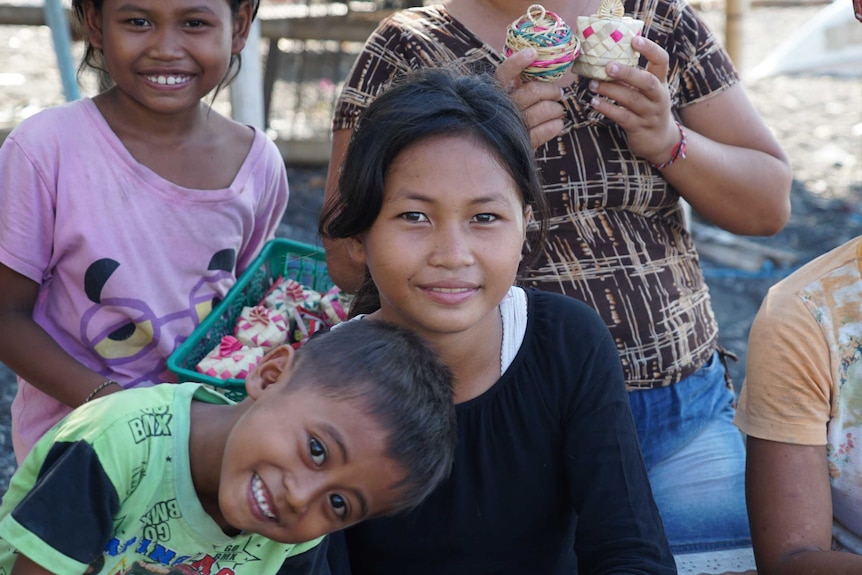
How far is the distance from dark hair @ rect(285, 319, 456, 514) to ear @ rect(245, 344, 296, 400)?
2cm

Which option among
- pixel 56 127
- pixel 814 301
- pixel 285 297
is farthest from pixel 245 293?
pixel 814 301

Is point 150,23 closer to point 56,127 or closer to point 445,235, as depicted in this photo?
point 56,127

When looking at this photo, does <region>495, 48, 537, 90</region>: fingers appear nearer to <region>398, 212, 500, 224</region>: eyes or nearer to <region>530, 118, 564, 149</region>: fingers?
<region>530, 118, 564, 149</region>: fingers

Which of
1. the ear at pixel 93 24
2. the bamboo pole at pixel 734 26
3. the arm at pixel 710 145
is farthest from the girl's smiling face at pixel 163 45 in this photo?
the bamboo pole at pixel 734 26

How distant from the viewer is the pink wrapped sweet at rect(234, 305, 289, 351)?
7.92 feet

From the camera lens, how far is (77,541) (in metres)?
1.58

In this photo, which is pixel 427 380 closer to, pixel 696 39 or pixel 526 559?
pixel 526 559

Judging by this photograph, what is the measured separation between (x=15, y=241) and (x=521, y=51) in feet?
4.08

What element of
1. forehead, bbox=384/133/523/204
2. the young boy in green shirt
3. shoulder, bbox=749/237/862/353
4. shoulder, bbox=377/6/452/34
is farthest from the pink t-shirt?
shoulder, bbox=749/237/862/353

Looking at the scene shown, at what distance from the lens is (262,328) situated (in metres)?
2.44

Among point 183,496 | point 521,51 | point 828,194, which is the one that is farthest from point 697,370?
point 828,194

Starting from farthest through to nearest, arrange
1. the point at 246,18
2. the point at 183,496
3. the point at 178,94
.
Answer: the point at 246,18 → the point at 178,94 → the point at 183,496

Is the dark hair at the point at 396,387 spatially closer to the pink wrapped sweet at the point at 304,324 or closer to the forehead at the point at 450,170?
the forehead at the point at 450,170

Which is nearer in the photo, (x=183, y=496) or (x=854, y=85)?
(x=183, y=496)
